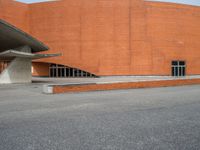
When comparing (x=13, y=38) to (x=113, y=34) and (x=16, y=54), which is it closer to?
(x=16, y=54)

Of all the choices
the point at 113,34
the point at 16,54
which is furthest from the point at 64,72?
the point at 16,54

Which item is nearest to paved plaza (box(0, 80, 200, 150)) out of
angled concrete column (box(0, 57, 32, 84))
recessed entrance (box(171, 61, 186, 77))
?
angled concrete column (box(0, 57, 32, 84))

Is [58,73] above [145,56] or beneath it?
beneath

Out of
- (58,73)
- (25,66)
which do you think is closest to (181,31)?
(58,73)

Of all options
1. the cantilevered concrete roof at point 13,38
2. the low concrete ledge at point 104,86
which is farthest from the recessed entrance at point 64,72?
the low concrete ledge at point 104,86

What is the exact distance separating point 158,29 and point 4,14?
29345 millimetres

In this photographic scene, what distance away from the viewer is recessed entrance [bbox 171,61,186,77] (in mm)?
40062

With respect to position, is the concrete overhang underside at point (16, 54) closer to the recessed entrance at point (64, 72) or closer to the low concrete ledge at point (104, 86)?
the low concrete ledge at point (104, 86)

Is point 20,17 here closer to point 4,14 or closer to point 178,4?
point 4,14

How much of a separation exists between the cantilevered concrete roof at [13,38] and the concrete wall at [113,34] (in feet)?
45.7

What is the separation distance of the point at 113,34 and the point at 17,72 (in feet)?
67.6

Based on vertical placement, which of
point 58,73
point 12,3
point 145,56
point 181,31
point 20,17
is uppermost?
point 12,3

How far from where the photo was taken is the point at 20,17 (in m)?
40.7

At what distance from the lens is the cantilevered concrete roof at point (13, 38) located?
19.9 metres
